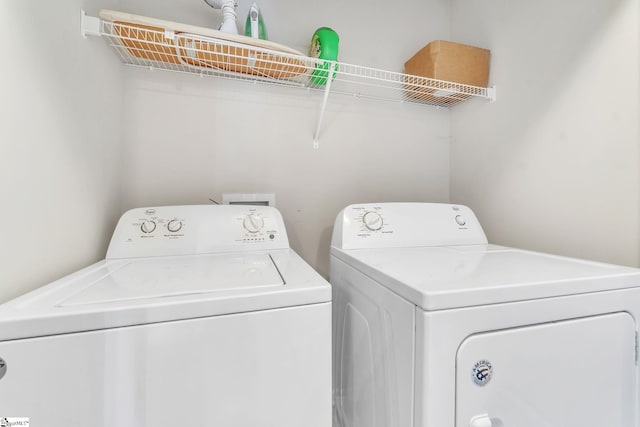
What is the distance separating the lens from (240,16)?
145 centimetres

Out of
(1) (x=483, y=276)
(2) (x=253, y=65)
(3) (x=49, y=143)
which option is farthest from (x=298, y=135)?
(1) (x=483, y=276)

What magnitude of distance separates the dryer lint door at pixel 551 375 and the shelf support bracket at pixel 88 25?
1461 millimetres

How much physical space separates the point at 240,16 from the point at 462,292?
1.61 meters

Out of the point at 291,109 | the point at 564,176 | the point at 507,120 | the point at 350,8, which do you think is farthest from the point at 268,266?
the point at 350,8

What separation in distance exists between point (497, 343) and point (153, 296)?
0.76m

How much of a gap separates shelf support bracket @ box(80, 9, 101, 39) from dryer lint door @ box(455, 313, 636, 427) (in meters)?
1.46

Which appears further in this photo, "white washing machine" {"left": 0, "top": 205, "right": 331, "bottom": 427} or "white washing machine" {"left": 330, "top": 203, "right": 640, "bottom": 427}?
"white washing machine" {"left": 330, "top": 203, "right": 640, "bottom": 427}

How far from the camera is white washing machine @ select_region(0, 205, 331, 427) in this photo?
0.49 meters

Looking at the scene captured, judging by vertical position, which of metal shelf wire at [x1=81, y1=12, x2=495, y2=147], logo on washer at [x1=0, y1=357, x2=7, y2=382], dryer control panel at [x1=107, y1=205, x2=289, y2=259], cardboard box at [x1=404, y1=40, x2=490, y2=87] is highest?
cardboard box at [x1=404, y1=40, x2=490, y2=87]

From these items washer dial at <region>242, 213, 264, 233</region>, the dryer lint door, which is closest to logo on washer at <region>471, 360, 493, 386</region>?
the dryer lint door

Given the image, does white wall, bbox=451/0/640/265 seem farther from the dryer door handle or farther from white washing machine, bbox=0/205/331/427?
white washing machine, bbox=0/205/331/427

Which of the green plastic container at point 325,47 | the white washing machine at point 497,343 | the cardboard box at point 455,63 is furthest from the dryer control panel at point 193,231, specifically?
the cardboard box at point 455,63

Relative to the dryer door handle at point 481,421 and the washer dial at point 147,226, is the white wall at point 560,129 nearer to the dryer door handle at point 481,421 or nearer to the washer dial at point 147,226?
the dryer door handle at point 481,421

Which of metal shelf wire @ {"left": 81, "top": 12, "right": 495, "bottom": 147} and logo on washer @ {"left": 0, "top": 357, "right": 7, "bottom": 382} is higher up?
metal shelf wire @ {"left": 81, "top": 12, "right": 495, "bottom": 147}
